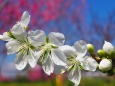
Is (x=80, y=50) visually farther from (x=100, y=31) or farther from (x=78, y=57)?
(x=100, y=31)

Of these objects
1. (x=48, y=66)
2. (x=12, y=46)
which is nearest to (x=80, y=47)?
(x=48, y=66)

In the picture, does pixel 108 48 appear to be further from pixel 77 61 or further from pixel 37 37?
pixel 37 37

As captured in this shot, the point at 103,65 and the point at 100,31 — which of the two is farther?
the point at 100,31

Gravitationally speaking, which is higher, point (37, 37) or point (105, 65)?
point (37, 37)

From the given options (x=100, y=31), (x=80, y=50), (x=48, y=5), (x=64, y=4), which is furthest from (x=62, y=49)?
(x=100, y=31)

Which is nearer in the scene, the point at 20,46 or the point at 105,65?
the point at 105,65

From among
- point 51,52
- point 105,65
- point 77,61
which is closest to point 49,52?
point 51,52
